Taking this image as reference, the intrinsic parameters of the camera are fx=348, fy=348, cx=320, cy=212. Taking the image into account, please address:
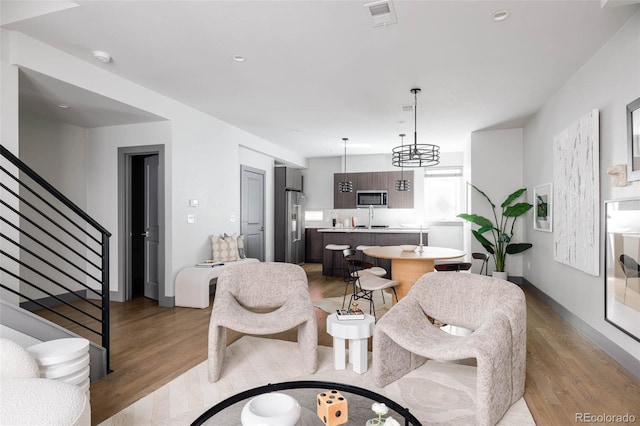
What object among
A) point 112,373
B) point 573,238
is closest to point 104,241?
point 112,373

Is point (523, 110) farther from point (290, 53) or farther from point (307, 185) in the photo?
point (307, 185)

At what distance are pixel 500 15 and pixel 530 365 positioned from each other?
2798 millimetres

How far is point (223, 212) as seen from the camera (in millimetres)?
5734

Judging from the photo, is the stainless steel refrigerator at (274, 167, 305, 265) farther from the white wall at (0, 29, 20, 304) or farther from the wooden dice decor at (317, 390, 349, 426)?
the wooden dice decor at (317, 390, 349, 426)

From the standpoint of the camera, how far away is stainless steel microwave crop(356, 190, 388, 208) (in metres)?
8.47

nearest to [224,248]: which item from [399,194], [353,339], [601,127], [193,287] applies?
[193,287]

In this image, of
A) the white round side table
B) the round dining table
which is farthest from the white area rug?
the round dining table

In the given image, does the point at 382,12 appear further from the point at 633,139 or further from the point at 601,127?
the point at 601,127

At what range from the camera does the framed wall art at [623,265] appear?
2.64 meters

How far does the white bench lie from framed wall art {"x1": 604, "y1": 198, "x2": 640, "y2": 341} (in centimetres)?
399

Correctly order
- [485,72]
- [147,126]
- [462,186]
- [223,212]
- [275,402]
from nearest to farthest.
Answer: [275,402]
[485,72]
[147,126]
[223,212]
[462,186]

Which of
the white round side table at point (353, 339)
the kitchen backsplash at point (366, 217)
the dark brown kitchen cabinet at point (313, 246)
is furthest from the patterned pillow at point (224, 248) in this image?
the kitchen backsplash at point (366, 217)

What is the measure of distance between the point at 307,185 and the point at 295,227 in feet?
5.32

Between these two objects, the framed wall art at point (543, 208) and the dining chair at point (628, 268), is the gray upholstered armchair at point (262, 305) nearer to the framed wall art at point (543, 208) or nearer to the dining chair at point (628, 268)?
the dining chair at point (628, 268)
